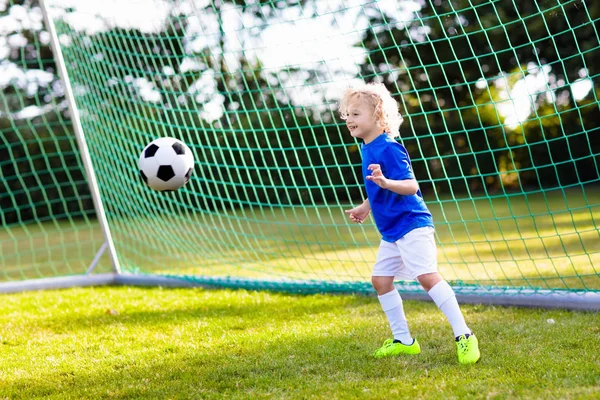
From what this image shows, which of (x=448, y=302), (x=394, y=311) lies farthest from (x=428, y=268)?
(x=394, y=311)

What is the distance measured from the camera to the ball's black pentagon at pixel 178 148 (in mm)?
3974

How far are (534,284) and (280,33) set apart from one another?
280cm

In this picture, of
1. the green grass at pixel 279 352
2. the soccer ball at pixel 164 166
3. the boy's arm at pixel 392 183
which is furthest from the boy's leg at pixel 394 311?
the soccer ball at pixel 164 166

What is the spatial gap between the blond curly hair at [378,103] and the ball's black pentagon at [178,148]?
125cm

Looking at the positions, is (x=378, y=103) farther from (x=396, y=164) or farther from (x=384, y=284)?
(x=384, y=284)

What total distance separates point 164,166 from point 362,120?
1.36 m

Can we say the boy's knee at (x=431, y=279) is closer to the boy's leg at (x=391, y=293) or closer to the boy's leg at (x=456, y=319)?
the boy's leg at (x=456, y=319)

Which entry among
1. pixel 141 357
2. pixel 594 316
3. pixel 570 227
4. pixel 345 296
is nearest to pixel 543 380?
pixel 594 316

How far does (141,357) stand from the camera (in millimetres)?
3154

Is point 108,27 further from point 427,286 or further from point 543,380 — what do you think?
point 543,380

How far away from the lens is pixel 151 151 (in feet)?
12.9

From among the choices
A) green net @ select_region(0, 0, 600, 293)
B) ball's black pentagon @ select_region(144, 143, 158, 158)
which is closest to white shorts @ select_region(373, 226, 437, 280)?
green net @ select_region(0, 0, 600, 293)

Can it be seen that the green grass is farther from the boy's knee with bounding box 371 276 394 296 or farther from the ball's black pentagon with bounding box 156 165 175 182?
the ball's black pentagon with bounding box 156 165 175 182

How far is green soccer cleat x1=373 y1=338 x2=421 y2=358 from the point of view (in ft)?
9.71
